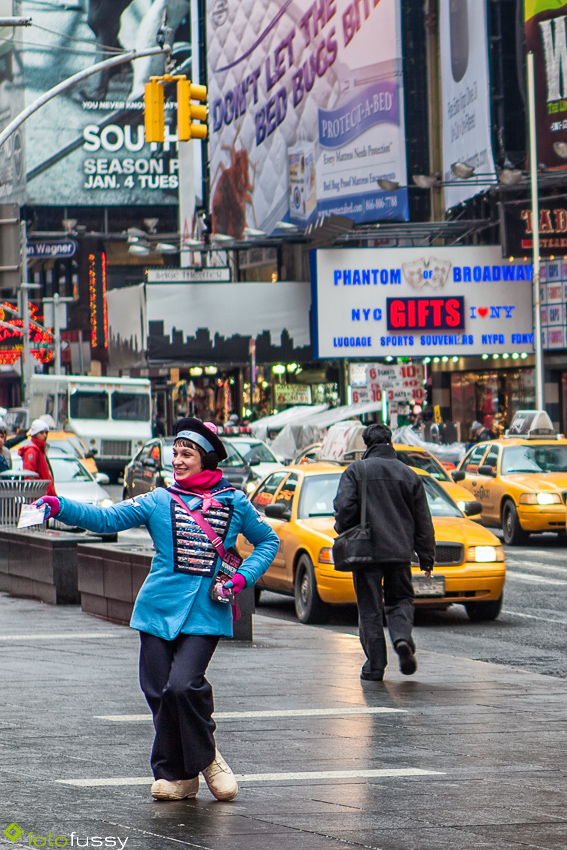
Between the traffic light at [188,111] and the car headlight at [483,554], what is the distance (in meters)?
7.01

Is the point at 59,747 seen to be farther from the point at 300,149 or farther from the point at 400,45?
the point at 300,149

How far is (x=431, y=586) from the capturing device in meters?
13.5

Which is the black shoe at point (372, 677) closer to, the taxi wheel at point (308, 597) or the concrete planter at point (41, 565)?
the taxi wheel at point (308, 597)

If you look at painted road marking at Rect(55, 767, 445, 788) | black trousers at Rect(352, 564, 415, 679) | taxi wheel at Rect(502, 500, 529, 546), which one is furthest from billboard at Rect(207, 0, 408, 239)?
painted road marking at Rect(55, 767, 445, 788)

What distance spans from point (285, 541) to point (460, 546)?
70.0 inches

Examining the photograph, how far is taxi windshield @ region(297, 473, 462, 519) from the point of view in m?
14.7

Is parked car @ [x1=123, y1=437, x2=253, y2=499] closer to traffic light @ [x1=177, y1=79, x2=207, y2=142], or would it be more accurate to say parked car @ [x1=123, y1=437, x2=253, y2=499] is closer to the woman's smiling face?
traffic light @ [x1=177, y1=79, x2=207, y2=142]

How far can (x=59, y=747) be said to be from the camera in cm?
731

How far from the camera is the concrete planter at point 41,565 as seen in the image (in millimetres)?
14633

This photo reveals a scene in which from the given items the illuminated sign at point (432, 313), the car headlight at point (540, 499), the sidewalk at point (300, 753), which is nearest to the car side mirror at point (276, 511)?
the sidewalk at point (300, 753)

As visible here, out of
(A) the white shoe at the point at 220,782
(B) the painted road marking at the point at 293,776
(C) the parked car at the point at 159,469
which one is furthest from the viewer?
(C) the parked car at the point at 159,469

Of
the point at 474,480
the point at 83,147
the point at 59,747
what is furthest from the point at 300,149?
the point at 59,747

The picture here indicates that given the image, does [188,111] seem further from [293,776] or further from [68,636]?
[293,776]

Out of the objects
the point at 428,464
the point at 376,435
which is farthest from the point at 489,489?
the point at 376,435
